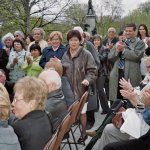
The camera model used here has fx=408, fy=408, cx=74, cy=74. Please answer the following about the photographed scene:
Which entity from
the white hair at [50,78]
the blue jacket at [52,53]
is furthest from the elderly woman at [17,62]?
the white hair at [50,78]

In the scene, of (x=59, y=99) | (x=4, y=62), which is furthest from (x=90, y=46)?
(x=59, y=99)

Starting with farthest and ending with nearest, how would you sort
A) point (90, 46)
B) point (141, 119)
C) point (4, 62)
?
point (4, 62), point (90, 46), point (141, 119)

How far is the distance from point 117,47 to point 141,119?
2.77 metres

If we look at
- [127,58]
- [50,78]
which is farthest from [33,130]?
[127,58]

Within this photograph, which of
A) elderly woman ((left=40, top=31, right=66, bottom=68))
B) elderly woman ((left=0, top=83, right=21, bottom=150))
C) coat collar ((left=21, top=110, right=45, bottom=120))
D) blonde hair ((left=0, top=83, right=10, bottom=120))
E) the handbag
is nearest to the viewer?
elderly woman ((left=0, top=83, right=21, bottom=150))

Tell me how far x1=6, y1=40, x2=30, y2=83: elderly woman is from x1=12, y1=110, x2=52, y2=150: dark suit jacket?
15.3 ft

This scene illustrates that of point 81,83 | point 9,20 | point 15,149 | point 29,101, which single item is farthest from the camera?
point 9,20

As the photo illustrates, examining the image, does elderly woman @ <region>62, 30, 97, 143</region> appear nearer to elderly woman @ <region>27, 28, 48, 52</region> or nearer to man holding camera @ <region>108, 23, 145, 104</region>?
man holding camera @ <region>108, 23, 145, 104</region>

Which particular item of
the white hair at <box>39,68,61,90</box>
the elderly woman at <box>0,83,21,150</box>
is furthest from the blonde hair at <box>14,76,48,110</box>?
the white hair at <box>39,68,61,90</box>

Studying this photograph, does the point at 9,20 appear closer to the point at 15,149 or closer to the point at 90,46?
the point at 90,46

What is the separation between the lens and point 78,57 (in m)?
6.28

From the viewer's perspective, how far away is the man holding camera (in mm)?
6789

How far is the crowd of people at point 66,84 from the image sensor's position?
3.21 meters

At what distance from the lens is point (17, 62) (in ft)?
26.0
